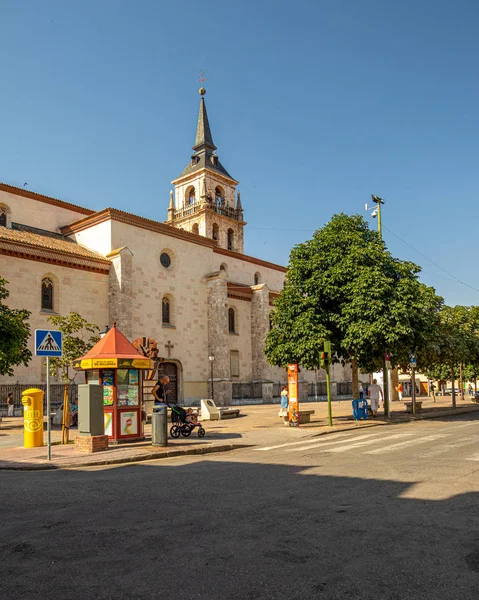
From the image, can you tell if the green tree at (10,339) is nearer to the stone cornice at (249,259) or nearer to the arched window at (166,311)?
the arched window at (166,311)

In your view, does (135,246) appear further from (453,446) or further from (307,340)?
(453,446)

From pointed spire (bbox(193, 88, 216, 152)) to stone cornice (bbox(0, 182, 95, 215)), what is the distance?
81.0ft

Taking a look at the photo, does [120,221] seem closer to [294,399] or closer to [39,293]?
[39,293]

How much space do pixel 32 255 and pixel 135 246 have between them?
7.95 meters

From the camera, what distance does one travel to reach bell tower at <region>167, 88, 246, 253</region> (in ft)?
184

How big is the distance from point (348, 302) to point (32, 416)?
43.8ft

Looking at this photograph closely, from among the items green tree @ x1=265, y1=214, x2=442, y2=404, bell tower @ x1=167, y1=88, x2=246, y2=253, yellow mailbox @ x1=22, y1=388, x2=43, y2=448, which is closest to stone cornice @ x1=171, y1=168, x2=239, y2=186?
bell tower @ x1=167, y1=88, x2=246, y2=253

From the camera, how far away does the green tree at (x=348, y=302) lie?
2097 cm

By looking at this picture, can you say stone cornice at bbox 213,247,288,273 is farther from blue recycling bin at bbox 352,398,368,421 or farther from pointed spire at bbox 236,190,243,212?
blue recycling bin at bbox 352,398,368,421

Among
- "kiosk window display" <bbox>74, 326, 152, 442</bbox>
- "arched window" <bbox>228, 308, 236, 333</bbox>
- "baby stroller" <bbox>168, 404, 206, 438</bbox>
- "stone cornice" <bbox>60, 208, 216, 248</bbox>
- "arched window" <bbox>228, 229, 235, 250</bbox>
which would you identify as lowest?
"baby stroller" <bbox>168, 404, 206, 438</bbox>

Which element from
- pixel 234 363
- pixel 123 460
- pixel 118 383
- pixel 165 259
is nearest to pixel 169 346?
pixel 165 259

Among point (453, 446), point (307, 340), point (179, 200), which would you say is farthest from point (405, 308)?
point (179, 200)

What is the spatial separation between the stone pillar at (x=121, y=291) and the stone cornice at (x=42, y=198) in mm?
6265

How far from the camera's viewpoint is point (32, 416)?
45.8 feet
